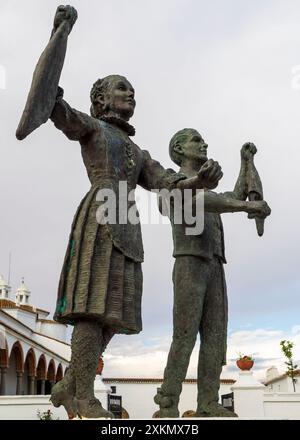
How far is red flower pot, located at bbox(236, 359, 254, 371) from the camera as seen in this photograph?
11227mm

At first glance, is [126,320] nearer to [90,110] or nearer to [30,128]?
[30,128]

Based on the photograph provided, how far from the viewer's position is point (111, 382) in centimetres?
2391

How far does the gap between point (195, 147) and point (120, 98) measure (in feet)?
2.44

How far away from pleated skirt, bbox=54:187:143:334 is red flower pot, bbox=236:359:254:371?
8.12 metres

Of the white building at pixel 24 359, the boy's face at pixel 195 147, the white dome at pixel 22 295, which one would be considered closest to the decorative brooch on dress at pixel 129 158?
the boy's face at pixel 195 147

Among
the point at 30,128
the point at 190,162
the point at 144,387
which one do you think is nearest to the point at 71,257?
the point at 30,128

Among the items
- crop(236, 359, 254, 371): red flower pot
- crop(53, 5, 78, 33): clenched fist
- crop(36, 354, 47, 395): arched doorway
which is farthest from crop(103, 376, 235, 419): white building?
crop(53, 5, 78, 33): clenched fist

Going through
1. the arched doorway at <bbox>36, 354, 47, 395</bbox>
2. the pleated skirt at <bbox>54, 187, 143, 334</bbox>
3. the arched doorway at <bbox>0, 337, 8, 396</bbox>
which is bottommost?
the pleated skirt at <bbox>54, 187, 143, 334</bbox>

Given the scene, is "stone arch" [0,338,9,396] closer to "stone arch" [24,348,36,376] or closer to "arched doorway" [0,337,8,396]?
"arched doorway" [0,337,8,396]

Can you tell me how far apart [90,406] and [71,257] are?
83 cm

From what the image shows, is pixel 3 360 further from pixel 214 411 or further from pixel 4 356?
pixel 214 411

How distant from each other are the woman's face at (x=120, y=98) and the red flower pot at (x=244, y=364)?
8220mm

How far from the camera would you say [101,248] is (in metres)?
3.45

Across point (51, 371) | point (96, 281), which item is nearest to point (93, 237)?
point (96, 281)
